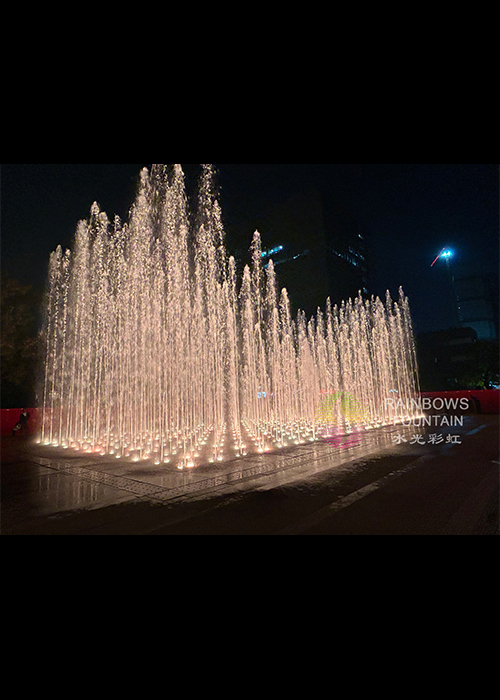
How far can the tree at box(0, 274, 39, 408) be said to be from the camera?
63.4 ft

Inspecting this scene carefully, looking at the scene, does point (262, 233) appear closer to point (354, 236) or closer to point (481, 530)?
point (481, 530)

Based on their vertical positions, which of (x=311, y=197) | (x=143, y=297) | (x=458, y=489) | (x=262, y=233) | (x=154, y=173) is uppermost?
(x=311, y=197)

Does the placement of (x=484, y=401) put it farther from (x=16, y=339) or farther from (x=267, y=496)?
(x=16, y=339)

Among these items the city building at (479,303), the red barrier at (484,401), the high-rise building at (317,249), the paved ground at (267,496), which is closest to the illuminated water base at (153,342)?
the paved ground at (267,496)

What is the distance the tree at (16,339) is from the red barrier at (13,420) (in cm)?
425

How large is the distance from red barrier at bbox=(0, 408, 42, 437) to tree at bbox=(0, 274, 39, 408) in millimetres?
4250

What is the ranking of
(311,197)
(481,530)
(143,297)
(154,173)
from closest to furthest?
1. (481,530)
2. (154,173)
3. (143,297)
4. (311,197)

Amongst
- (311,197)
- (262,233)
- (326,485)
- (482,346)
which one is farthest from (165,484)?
(311,197)

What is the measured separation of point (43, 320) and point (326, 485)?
21.6 m

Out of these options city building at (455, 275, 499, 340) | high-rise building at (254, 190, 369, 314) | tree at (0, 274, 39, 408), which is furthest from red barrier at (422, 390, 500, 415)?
city building at (455, 275, 499, 340)

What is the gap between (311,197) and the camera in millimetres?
82125
